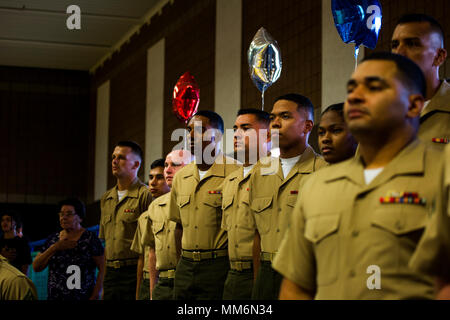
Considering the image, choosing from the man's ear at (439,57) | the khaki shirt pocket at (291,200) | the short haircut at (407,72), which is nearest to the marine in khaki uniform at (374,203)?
the short haircut at (407,72)

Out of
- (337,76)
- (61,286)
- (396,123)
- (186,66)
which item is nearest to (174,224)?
(61,286)

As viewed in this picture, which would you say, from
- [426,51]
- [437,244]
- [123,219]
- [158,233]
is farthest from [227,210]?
[437,244]

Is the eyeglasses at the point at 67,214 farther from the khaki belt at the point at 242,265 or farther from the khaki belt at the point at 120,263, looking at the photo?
the khaki belt at the point at 242,265

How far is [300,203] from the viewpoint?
2.13m

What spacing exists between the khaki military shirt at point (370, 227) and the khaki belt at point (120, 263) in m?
3.70

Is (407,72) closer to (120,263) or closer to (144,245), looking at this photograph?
(144,245)

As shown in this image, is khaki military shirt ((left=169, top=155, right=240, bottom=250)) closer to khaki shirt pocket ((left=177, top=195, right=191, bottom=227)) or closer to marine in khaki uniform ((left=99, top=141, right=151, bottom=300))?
khaki shirt pocket ((left=177, top=195, right=191, bottom=227))

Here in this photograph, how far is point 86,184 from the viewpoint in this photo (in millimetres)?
13875

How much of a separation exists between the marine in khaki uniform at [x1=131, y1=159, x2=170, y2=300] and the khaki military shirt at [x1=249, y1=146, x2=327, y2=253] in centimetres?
183

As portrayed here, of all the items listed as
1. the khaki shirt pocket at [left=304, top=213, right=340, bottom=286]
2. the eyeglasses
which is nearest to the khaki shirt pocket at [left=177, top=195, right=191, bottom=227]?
→ the eyeglasses

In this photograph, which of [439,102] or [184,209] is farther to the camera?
[184,209]

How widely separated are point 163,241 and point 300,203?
10.3 feet

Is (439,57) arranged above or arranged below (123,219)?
above
